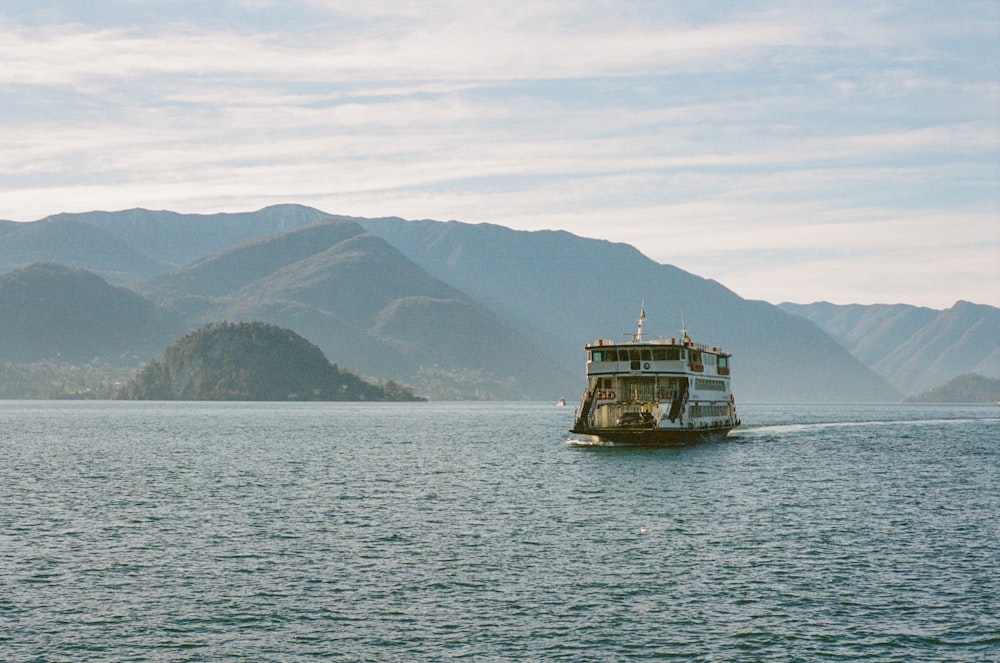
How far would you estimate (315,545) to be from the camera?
61750mm

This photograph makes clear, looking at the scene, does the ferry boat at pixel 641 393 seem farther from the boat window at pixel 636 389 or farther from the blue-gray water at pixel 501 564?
the blue-gray water at pixel 501 564

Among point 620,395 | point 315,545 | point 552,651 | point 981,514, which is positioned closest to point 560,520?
point 315,545

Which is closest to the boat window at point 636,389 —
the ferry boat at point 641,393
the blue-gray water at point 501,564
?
the ferry boat at point 641,393

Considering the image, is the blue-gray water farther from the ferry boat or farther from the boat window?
the boat window

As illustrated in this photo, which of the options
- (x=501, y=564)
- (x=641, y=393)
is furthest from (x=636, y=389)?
(x=501, y=564)

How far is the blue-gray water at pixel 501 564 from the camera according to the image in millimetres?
41125

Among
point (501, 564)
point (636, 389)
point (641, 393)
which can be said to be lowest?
point (501, 564)

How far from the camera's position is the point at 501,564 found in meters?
56.0

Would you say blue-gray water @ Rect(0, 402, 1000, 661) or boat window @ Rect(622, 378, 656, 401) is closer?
blue-gray water @ Rect(0, 402, 1000, 661)

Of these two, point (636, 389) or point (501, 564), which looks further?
point (636, 389)

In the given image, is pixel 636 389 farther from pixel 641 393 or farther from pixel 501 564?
pixel 501 564

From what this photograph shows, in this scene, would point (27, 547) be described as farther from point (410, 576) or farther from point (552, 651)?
point (552, 651)

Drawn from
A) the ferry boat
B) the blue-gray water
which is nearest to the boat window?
the ferry boat

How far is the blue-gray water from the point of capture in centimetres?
4112
